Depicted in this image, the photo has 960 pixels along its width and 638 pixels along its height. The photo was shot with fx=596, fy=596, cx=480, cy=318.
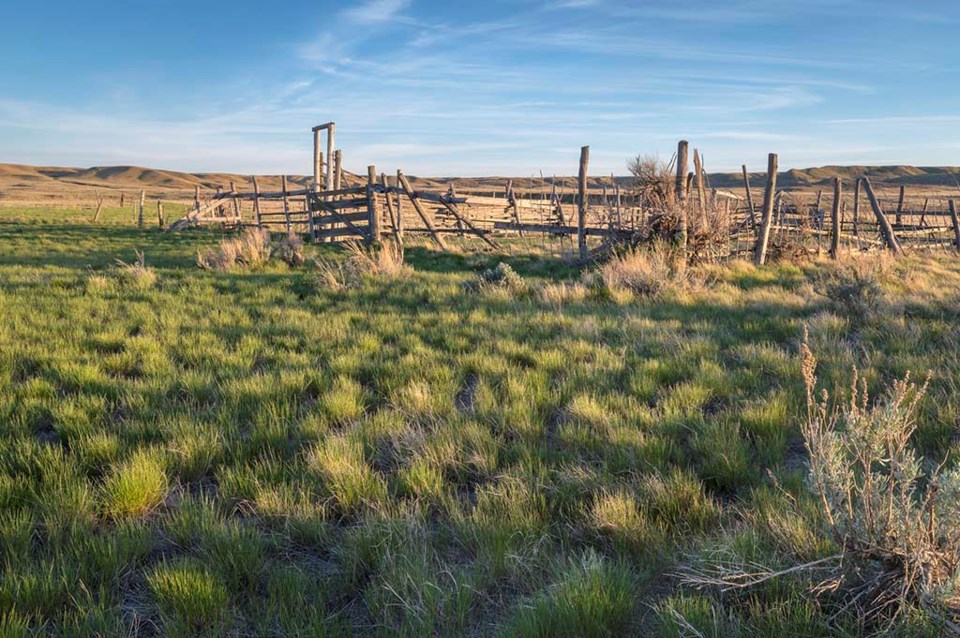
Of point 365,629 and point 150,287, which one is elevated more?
point 150,287

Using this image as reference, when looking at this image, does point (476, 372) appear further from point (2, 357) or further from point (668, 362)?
point (2, 357)

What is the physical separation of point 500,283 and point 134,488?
22.8ft

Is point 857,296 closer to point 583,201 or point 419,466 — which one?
point 583,201

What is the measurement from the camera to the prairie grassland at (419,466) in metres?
2.20

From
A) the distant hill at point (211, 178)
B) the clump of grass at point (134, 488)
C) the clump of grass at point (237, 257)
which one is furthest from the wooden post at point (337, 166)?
the distant hill at point (211, 178)

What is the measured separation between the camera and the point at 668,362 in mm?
5246

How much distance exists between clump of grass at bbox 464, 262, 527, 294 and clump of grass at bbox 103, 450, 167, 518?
248 inches

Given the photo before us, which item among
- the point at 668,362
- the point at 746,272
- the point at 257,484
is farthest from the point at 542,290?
the point at 257,484

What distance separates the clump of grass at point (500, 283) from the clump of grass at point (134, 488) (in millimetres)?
6303

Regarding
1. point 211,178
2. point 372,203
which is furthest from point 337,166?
point 211,178

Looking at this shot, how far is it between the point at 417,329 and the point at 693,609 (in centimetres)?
500

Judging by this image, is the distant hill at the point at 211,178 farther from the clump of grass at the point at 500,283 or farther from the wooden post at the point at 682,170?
the clump of grass at the point at 500,283

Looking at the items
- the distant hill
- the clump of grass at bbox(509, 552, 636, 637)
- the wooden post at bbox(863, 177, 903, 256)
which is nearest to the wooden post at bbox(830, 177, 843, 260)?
the wooden post at bbox(863, 177, 903, 256)

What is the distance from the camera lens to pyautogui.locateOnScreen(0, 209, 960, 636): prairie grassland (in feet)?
7.20
